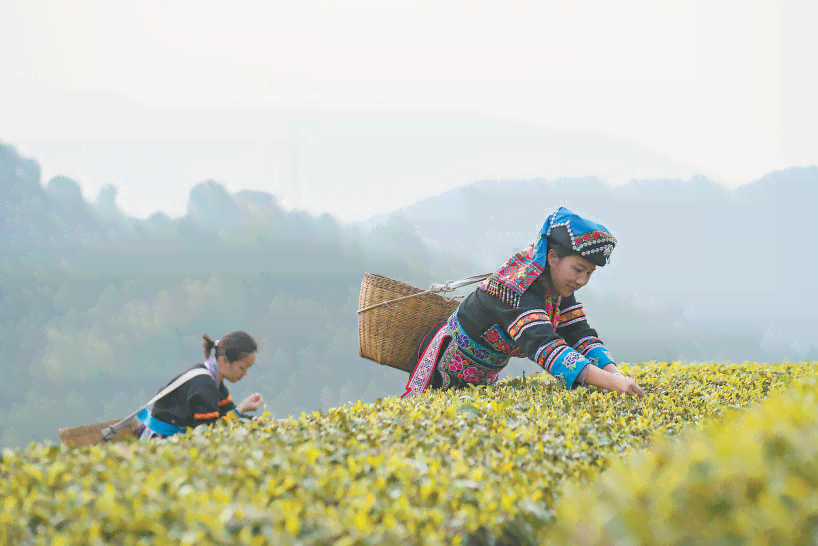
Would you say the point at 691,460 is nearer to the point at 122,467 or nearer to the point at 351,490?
the point at 351,490

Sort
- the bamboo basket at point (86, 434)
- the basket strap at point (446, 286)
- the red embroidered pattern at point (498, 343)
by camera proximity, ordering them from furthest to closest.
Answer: the basket strap at point (446, 286) < the red embroidered pattern at point (498, 343) < the bamboo basket at point (86, 434)

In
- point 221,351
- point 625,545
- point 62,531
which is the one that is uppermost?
point 625,545

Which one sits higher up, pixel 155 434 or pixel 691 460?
pixel 691 460

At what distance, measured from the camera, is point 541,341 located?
4.18 metres

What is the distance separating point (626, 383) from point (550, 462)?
1.69 metres

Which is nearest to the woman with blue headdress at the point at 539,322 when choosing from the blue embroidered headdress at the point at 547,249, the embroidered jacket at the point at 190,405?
the blue embroidered headdress at the point at 547,249

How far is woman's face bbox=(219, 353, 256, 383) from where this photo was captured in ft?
17.0

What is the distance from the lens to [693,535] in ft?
5.10

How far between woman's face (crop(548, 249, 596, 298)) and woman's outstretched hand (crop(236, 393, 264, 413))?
276cm

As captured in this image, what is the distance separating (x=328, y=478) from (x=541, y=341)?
7.71 ft

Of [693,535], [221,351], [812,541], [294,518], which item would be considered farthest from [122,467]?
[221,351]

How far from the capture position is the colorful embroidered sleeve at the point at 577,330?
15.8 feet

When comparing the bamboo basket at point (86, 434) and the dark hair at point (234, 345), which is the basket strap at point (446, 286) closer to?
the dark hair at point (234, 345)

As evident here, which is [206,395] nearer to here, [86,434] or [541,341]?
[86,434]
